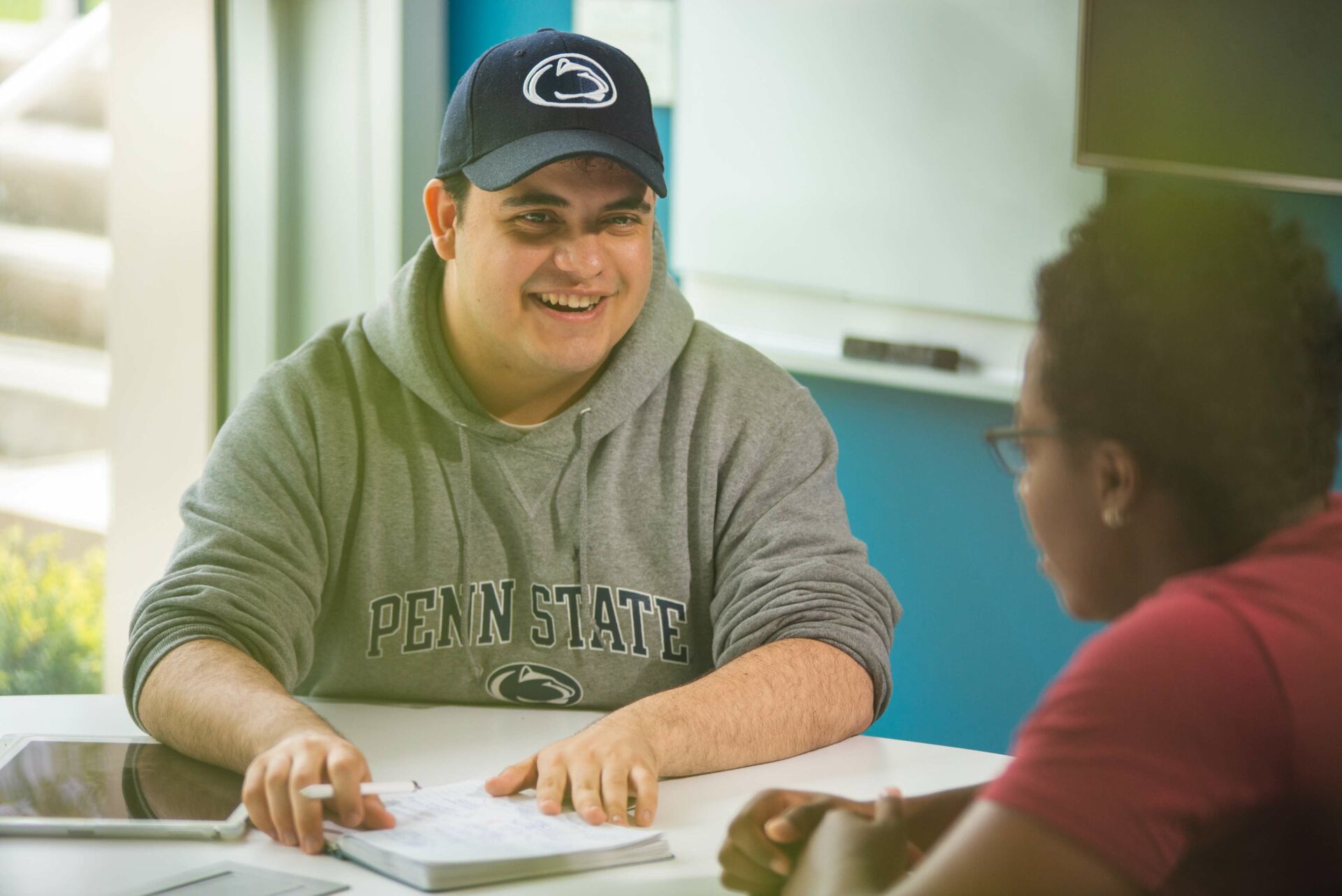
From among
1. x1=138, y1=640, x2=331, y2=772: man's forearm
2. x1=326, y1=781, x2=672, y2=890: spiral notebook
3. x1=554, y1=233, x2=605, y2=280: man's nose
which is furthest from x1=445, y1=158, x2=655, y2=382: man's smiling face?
x1=326, y1=781, x2=672, y2=890: spiral notebook

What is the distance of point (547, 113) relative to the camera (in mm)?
1340

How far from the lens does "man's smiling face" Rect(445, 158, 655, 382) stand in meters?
1.34

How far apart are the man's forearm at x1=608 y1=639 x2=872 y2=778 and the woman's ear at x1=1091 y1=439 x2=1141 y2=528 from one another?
531 millimetres

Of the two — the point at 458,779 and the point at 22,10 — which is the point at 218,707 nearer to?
the point at 458,779

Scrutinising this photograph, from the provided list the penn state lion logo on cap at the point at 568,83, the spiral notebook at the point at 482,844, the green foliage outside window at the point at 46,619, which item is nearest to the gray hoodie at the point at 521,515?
the penn state lion logo on cap at the point at 568,83

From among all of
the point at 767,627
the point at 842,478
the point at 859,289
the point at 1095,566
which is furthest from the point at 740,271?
the point at 1095,566

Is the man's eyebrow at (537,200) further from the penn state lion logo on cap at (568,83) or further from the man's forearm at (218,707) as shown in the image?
the man's forearm at (218,707)

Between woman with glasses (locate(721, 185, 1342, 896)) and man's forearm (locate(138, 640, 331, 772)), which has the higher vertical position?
woman with glasses (locate(721, 185, 1342, 896))

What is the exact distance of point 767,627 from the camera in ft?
4.20

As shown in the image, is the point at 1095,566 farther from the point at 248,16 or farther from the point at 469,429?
the point at 248,16

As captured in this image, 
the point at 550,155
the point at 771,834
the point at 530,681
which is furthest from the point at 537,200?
the point at 771,834

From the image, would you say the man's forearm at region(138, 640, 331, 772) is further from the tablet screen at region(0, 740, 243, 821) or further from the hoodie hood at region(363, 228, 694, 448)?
the hoodie hood at region(363, 228, 694, 448)

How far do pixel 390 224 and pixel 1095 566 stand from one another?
1.88 m

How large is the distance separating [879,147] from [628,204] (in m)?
0.66
